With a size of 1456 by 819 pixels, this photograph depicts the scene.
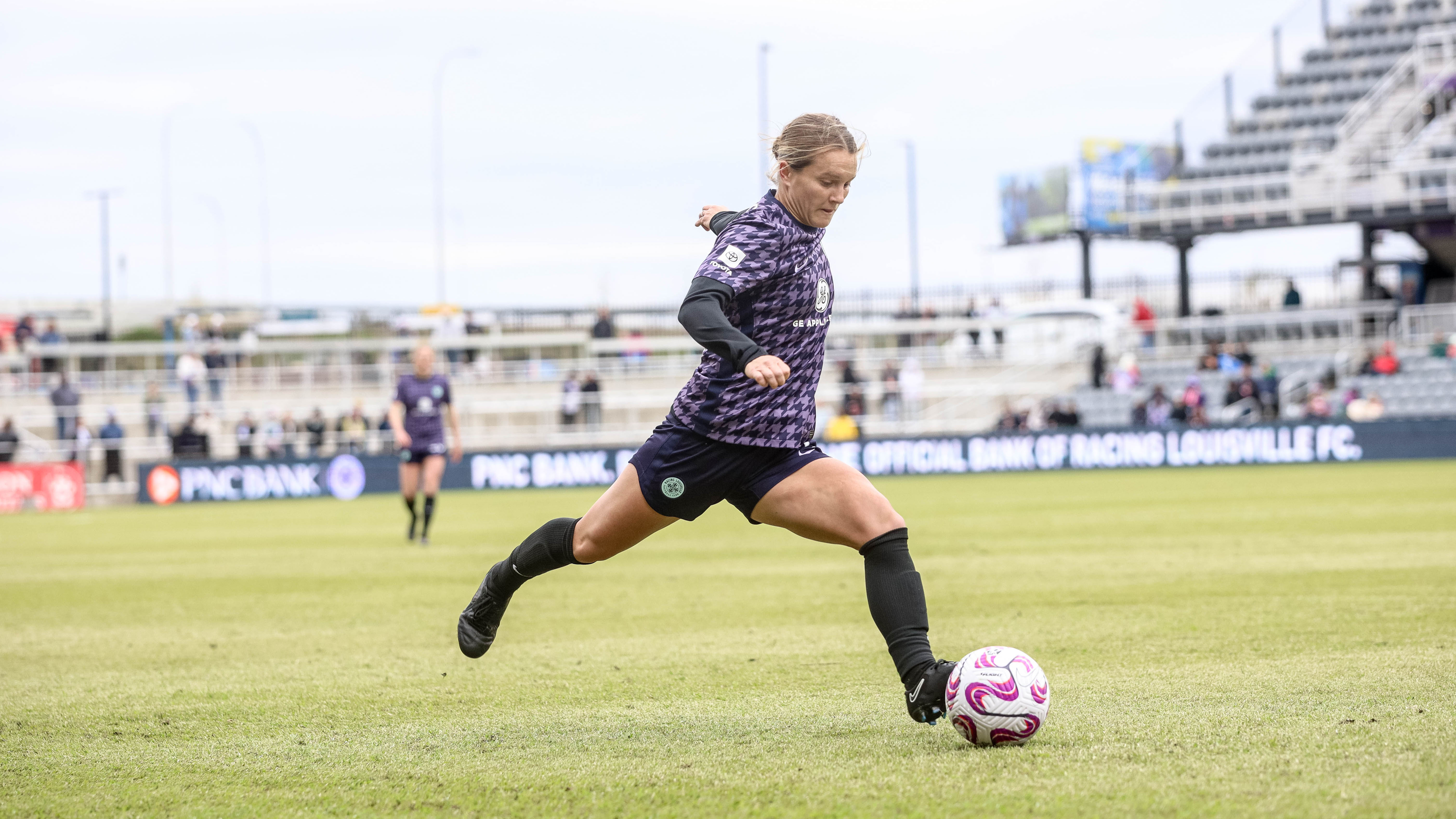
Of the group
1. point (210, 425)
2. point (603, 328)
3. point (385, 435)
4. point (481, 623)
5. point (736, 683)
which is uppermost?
point (603, 328)

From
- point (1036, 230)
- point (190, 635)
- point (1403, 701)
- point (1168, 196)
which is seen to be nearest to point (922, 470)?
point (1168, 196)

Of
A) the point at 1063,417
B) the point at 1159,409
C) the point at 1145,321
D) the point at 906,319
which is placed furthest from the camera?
the point at 906,319

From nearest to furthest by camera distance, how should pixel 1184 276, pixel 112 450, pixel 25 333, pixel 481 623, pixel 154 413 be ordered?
pixel 481 623 < pixel 112 450 < pixel 154 413 < pixel 25 333 < pixel 1184 276

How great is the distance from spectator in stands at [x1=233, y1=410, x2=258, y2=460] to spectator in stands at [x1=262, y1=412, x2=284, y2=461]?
0.84 ft

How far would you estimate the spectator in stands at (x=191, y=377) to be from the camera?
3091 centimetres

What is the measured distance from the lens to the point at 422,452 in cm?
1520

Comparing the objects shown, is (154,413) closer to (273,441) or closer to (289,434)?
(289,434)

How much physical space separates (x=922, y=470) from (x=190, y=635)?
21.4 m

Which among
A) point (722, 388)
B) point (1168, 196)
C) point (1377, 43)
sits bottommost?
point (722, 388)

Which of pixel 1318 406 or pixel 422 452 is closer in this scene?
pixel 422 452

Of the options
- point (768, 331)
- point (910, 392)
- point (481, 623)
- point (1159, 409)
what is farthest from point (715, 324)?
point (910, 392)

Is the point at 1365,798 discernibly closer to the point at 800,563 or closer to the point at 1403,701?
the point at 1403,701

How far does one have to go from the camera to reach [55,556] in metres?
15.5

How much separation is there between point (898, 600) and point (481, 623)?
1778 millimetres
